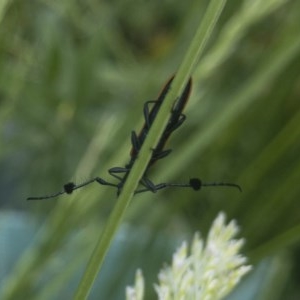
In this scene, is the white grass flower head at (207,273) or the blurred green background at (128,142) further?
the blurred green background at (128,142)

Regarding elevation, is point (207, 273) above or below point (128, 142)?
below

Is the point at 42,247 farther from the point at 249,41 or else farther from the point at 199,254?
the point at 249,41

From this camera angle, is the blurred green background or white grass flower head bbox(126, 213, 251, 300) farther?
Result: the blurred green background

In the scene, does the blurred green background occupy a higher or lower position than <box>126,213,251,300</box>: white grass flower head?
higher

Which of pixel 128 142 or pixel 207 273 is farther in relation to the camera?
pixel 128 142
